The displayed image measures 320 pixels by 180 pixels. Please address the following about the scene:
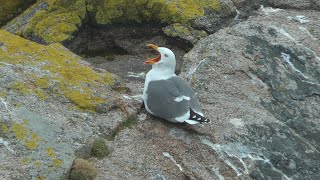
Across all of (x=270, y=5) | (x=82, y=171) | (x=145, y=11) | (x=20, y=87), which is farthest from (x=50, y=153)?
(x=270, y=5)

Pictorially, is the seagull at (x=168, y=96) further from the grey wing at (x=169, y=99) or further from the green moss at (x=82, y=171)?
the green moss at (x=82, y=171)

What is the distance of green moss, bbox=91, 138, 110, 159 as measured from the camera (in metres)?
10.1

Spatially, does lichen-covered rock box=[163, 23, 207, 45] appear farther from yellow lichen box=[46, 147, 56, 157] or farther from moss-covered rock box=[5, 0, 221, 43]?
yellow lichen box=[46, 147, 56, 157]

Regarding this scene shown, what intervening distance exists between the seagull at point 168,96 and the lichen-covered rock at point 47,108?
0.75m

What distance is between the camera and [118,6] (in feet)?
50.9

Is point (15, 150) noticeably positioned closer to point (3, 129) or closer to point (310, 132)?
point (3, 129)

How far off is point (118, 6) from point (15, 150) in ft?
23.4

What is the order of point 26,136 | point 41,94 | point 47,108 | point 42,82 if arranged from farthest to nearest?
point 42,82
point 41,94
point 47,108
point 26,136

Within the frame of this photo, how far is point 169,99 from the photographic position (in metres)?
10.9

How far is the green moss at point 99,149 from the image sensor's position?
33.2ft

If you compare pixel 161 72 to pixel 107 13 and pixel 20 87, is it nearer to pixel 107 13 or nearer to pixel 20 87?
pixel 20 87

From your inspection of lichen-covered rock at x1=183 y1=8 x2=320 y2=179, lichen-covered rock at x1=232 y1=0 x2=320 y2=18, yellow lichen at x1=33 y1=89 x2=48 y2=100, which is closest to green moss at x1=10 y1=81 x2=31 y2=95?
yellow lichen at x1=33 y1=89 x2=48 y2=100

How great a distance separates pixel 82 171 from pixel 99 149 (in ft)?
2.75

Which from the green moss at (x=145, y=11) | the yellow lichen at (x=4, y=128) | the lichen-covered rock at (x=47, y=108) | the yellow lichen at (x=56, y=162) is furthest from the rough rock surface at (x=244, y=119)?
the yellow lichen at (x=4, y=128)
